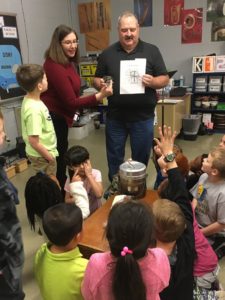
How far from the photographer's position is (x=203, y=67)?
4285 mm

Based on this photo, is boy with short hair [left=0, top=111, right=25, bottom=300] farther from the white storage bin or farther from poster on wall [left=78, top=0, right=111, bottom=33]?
poster on wall [left=78, top=0, right=111, bottom=33]

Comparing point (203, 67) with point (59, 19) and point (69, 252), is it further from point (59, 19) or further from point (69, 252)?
point (69, 252)

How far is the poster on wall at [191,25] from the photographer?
4379mm

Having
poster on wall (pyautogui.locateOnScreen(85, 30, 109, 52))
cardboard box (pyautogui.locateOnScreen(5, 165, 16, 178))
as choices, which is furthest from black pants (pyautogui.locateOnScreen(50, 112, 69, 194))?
poster on wall (pyautogui.locateOnScreen(85, 30, 109, 52))

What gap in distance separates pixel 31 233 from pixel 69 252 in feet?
4.21

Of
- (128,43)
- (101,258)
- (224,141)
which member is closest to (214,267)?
(101,258)

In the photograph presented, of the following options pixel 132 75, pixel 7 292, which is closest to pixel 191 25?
pixel 132 75

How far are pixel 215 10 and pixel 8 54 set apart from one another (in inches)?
120

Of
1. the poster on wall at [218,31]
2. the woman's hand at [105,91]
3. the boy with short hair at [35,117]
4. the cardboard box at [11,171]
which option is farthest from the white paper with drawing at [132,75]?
the poster on wall at [218,31]

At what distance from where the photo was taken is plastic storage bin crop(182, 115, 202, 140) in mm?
4281

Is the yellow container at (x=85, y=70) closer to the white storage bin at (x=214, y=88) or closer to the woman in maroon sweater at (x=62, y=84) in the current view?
the white storage bin at (x=214, y=88)

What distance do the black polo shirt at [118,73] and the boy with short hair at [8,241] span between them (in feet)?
4.39

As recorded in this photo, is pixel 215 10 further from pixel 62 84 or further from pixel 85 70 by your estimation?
pixel 62 84

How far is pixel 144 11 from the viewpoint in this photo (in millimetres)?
4652
